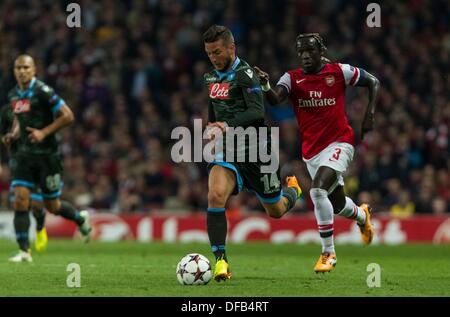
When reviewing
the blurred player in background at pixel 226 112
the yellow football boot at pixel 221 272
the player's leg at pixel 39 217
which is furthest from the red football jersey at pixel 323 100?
the player's leg at pixel 39 217

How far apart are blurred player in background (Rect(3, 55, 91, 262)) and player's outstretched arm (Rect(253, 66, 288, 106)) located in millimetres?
3341

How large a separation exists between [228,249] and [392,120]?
5667mm

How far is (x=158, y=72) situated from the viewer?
74.5 ft

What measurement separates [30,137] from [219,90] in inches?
145

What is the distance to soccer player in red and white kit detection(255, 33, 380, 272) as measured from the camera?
34.6 feet

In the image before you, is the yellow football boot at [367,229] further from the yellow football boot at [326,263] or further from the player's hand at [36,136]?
the player's hand at [36,136]

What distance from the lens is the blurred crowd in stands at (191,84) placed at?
19.8 meters

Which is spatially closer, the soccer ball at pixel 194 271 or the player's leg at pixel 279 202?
the soccer ball at pixel 194 271

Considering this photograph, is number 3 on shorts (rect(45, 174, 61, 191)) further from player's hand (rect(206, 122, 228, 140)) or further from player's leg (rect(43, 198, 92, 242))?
player's hand (rect(206, 122, 228, 140))

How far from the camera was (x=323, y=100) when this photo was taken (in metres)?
10.8

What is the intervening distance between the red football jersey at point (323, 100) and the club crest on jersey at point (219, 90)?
3.92 feet

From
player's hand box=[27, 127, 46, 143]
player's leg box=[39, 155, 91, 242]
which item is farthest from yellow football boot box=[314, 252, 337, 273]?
player's leg box=[39, 155, 91, 242]
